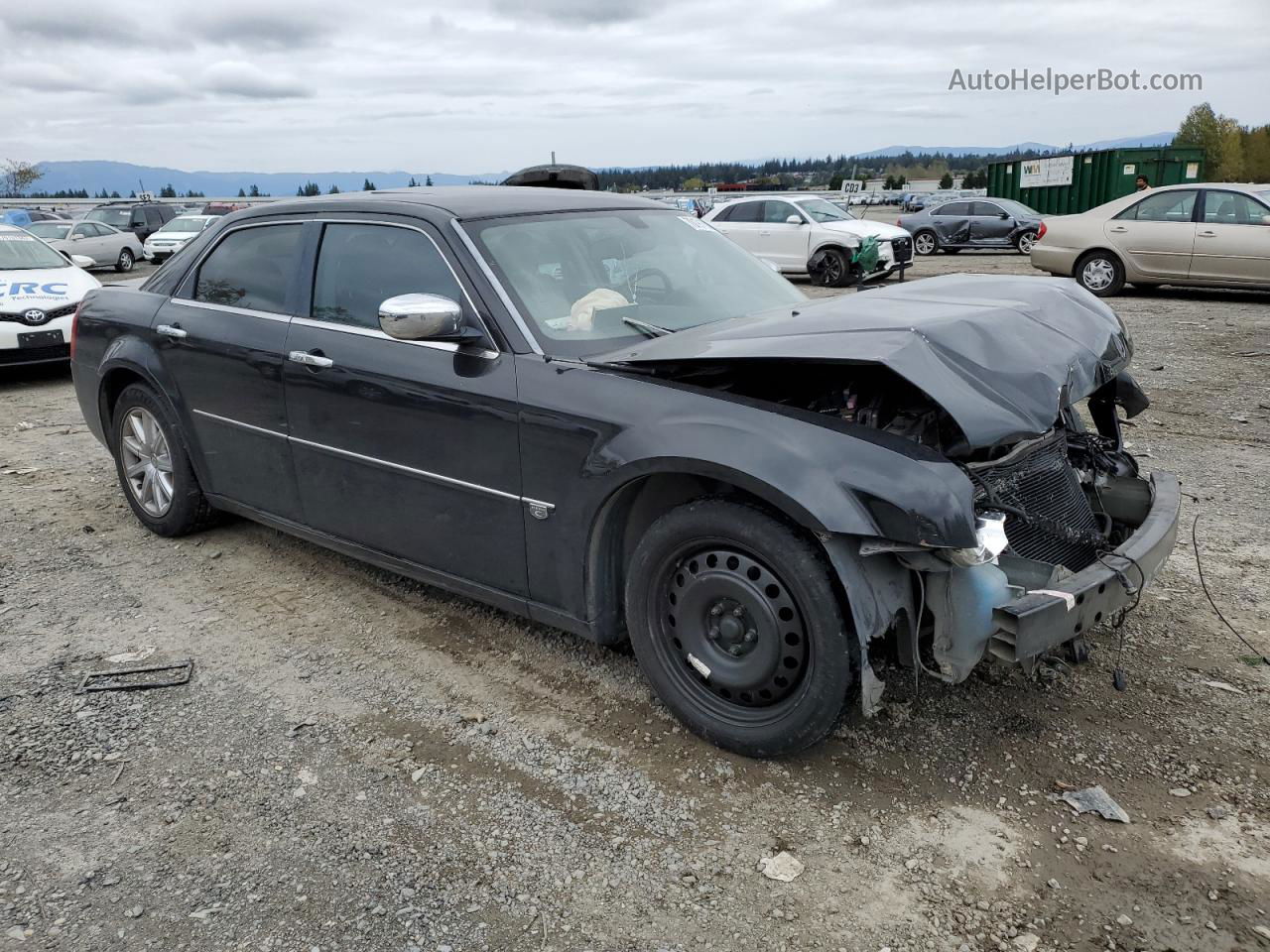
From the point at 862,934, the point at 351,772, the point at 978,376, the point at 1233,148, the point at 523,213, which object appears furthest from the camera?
the point at 1233,148

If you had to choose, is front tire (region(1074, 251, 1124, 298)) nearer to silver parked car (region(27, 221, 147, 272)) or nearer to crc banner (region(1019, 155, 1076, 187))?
crc banner (region(1019, 155, 1076, 187))

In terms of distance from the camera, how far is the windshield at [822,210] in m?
17.4

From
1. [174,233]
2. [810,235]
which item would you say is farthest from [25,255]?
[174,233]

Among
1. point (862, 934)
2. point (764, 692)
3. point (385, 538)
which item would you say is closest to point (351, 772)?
point (385, 538)

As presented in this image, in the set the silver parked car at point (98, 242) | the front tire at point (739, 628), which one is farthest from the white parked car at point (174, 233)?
the front tire at point (739, 628)

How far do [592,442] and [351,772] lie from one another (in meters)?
1.30

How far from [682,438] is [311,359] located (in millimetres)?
1803

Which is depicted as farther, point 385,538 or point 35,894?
point 385,538

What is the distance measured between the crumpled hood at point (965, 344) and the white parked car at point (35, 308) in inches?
339

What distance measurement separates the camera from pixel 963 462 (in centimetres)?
304

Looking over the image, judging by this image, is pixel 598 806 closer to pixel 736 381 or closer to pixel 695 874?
pixel 695 874

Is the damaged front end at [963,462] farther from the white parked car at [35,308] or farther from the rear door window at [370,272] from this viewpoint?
the white parked car at [35,308]

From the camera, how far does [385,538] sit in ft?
12.7

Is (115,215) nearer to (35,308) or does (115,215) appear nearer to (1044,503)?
(35,308)
